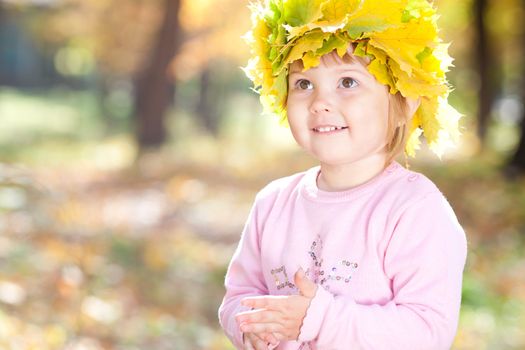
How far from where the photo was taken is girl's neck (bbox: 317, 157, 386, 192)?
2.62 metres

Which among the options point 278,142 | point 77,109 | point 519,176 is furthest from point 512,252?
point 77,109

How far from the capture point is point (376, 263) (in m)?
2.43

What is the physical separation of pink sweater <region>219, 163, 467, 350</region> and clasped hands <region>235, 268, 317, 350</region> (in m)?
0.02

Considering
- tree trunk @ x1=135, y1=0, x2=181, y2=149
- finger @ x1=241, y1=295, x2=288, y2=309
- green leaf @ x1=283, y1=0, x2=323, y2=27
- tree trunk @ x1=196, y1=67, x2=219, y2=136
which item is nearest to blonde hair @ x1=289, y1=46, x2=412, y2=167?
green leaf @ x1=283, y1=0, x2=323, y2=27

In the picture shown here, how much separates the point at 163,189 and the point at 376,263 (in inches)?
432

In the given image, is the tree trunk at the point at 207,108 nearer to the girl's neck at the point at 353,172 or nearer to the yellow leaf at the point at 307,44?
the girl's neck at the point at 353,172

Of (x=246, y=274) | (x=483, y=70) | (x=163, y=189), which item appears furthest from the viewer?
(x=483, y=70)

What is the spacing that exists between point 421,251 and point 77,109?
3397cm

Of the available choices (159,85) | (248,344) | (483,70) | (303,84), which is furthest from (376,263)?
(483,70)

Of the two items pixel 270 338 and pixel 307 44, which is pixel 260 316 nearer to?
pixel 270 338

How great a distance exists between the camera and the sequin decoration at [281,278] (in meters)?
2.60

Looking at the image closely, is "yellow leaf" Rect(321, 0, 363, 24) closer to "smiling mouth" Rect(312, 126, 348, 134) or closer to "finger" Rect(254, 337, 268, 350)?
"smiling mouth" Rect(312, 126, 348, 134)

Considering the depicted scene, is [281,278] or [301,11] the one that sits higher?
[301,11]

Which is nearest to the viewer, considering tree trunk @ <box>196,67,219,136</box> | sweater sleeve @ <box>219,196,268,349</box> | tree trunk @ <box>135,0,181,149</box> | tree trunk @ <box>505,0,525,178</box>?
sweater sleeve @ <box>219,196,268,349</box>
